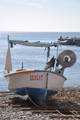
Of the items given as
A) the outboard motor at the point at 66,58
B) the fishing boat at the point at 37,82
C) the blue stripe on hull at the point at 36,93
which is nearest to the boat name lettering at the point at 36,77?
the fishing boat at the point at 37,82

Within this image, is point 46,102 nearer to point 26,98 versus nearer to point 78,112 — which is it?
point 26,98

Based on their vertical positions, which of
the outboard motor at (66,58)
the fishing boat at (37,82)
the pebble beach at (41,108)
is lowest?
the pebble beach at (41,108)

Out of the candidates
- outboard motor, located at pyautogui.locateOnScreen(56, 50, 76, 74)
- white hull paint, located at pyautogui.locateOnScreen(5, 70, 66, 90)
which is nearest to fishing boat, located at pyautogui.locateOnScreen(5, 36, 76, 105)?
white hull paint, located at pyautogui.locateOnScreen(5, 70, 66, 90)

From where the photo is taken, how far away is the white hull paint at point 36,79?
56.5 feet

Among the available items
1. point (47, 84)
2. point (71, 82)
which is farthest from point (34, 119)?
point (71, 82)

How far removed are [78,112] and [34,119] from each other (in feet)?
7.67

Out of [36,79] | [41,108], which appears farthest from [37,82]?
[41,108]

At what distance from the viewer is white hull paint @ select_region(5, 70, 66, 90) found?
17.2 metres

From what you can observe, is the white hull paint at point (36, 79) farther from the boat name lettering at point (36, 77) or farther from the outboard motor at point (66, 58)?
the outboard motor at point (66, 58)

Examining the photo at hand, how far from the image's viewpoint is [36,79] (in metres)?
17.3

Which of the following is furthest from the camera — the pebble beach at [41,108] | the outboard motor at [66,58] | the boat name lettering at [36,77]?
the outboard motor at [66,58]

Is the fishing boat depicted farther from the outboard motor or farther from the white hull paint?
the outboard motor

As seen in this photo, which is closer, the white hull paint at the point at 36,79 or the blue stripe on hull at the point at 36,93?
the white hull paint at the point at 36,79

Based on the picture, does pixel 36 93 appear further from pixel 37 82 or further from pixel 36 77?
pixel 36 77
